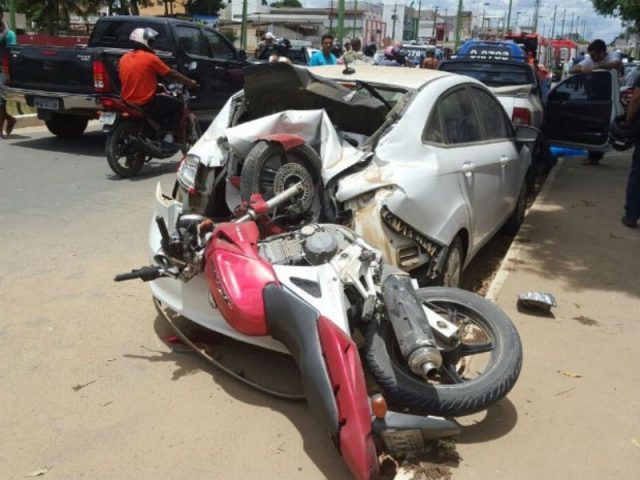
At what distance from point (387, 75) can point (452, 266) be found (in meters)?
1.56

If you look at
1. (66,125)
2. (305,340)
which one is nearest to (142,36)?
(66,125)

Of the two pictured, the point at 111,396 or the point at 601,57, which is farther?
the point at 601,57

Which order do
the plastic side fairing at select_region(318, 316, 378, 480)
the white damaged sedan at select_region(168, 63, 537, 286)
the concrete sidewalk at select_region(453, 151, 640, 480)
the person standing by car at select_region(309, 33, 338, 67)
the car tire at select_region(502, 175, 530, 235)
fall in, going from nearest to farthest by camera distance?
the plastic side fairing at select_region(318, 316, 378, 480), the concrete sidewalk at select_region(453, 151, 640, 480), the white damaged sedan at select_region(168, 63, 537, 286), the car tire at select_region(502, 175, 530, 235), the person standing by car at select_region(309, 33, 338, 67)

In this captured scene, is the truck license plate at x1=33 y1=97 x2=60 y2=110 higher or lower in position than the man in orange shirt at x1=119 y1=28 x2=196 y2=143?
lower

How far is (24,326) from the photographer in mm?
4305

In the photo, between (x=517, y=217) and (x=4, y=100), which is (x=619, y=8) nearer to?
(x=517, y=217)

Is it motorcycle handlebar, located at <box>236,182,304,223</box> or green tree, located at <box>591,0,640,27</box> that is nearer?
motorcycle handlebar, located at <box>236,182,304,223</box>

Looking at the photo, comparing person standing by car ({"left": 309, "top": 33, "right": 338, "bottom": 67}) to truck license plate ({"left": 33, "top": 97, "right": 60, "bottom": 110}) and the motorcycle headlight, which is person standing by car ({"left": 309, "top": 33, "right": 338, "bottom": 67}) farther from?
the motorcycle headlight

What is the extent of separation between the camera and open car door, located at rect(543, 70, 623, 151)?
9609mm

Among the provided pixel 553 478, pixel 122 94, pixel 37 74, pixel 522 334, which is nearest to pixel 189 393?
pixel 553 478

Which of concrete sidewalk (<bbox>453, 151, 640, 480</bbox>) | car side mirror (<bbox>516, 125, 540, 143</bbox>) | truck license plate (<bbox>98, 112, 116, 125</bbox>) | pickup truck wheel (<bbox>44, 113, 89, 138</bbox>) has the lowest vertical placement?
concrete sidewalk (<bbox>453, 151, 640, 480</bbox>)

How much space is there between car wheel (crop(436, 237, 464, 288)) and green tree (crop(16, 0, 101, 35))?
34328 mm

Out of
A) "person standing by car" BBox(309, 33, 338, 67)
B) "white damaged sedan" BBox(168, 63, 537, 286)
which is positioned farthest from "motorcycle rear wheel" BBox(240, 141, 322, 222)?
"person standing by car" BBox(309, 33, 338, 67)

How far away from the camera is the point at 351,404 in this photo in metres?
2.78
